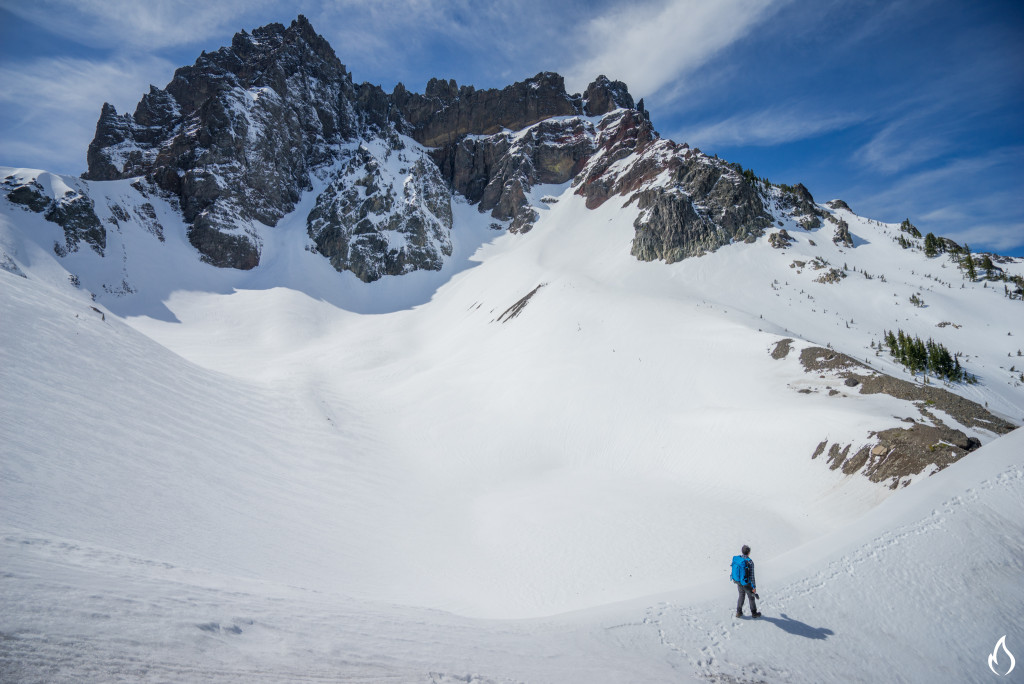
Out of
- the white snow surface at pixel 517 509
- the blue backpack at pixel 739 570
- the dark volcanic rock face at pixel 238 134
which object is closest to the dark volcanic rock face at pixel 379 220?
the dark volcanic rock face at pixel 238 134

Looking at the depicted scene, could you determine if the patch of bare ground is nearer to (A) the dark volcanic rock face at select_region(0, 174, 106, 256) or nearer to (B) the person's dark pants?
(B) the person's dark pants

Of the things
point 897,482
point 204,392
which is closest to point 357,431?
point 204,392

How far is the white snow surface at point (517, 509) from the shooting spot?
18.4 ft

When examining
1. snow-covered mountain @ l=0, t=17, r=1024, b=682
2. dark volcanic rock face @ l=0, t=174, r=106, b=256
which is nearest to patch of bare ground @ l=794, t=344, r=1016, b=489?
snow-covered mountain @ l=0, t=17, r=1024, b=682

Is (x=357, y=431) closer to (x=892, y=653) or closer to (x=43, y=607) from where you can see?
(x=43, y=607)

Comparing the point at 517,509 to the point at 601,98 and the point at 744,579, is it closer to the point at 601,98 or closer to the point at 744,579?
the point at 744,579

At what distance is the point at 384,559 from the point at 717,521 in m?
9.90

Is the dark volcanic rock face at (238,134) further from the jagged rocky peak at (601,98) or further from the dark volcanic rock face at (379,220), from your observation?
the jagged rocky peak at (601,98)

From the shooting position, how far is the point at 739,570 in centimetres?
805

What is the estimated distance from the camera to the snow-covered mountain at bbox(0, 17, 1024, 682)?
6.38 metres

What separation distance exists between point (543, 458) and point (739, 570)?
13.9m

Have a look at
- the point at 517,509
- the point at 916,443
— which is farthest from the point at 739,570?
the point at 517,509

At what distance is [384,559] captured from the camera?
41.4ft

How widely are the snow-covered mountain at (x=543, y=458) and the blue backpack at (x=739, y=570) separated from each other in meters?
0.82
